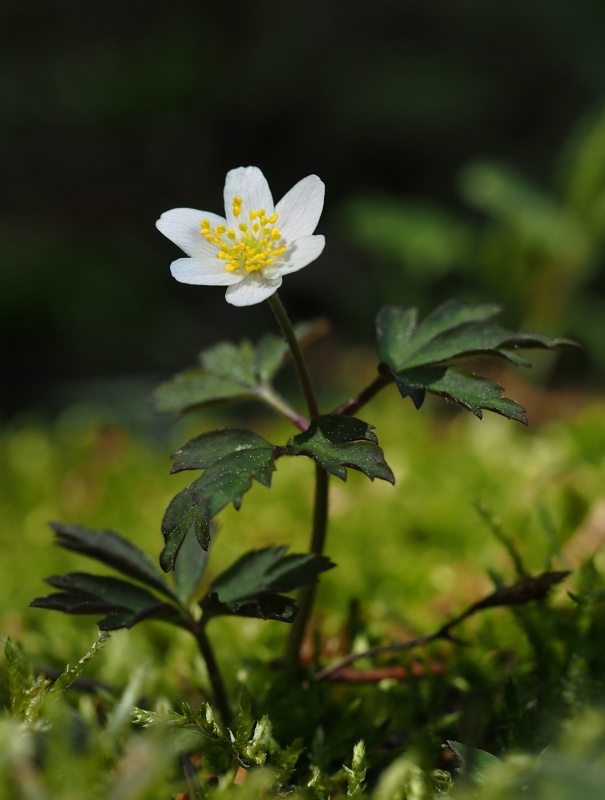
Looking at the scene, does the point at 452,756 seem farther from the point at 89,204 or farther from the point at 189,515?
the point at 89,204

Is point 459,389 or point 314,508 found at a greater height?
point 459,389

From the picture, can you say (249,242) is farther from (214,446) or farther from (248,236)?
(214,446)

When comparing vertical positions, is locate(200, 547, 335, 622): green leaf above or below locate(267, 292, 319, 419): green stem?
below

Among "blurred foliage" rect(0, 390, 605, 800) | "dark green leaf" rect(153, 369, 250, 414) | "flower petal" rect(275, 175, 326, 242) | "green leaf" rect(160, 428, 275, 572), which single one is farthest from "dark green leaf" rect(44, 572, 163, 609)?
"flower petal" rect(275, 175, 326, 242)

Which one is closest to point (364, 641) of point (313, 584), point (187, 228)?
point (313, 584)

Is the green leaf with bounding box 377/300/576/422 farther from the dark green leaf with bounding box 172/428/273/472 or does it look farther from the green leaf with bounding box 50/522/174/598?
the green leaf with bounding box 50/522/174/598
